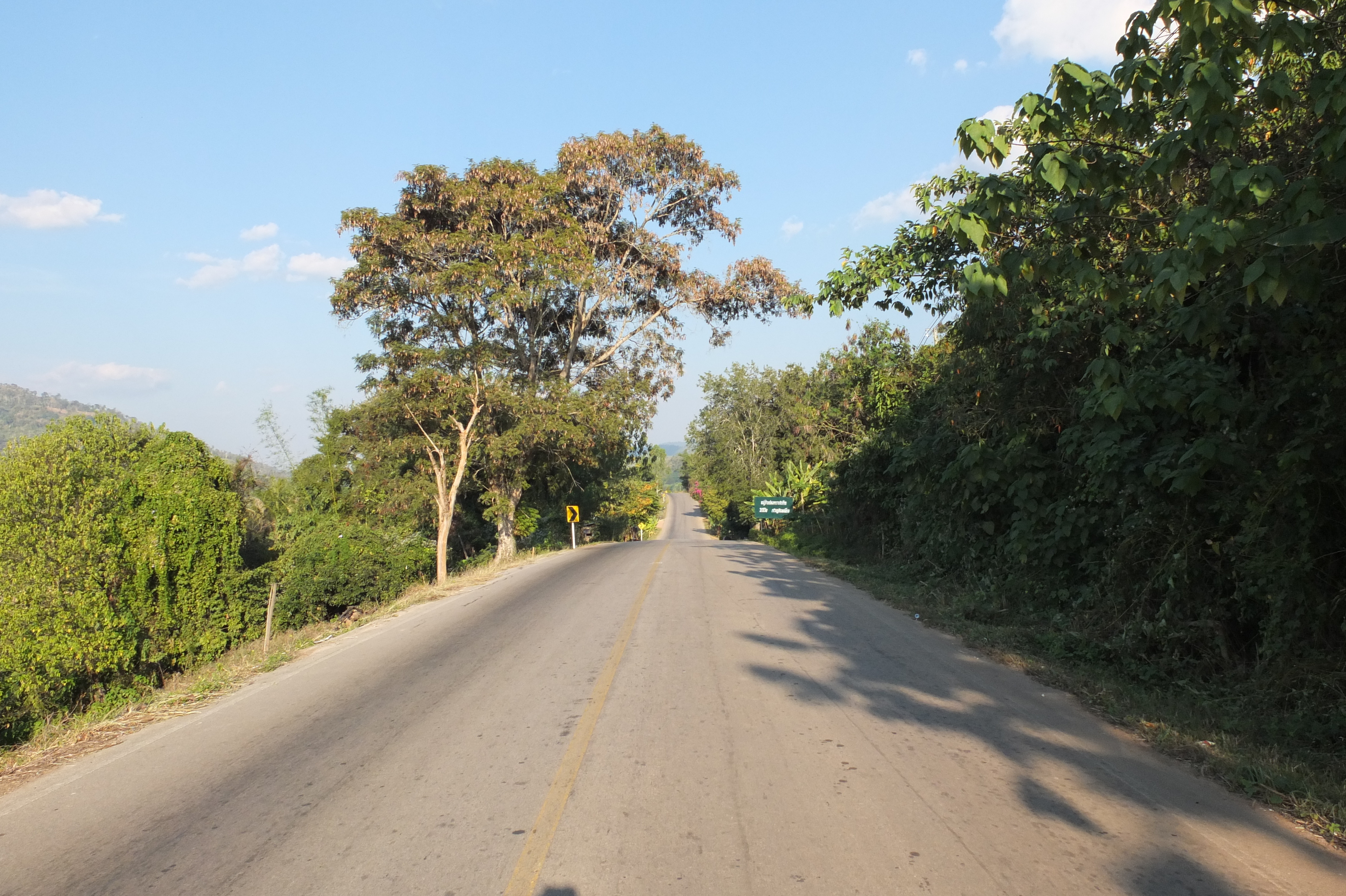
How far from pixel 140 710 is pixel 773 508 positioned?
25.7 metres

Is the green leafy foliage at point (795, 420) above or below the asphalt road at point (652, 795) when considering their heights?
above

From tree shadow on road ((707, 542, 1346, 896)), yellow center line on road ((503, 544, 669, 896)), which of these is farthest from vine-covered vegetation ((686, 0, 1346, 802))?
yellow center line on road ((503, 544, 669, 896))

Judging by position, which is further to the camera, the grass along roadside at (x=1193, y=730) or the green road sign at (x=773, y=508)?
the green road sign at (x=773, y=508)

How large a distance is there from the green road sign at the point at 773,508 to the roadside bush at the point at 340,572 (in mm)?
13305

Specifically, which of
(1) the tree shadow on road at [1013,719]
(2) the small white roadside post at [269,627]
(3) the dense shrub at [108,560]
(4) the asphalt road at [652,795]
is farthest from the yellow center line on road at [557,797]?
(3) the dense shrub at [108,560]

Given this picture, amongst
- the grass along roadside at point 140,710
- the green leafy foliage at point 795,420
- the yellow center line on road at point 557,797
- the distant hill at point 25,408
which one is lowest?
the grass along roadside at point 140,710

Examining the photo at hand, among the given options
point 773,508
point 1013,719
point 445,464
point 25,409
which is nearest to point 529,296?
point 445,464

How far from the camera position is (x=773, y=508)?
31.8m

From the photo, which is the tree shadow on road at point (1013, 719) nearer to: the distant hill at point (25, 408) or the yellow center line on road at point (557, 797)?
the yellow center line on road at point (557, 797)

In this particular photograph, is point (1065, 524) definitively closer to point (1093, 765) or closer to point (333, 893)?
point (1093, 765)

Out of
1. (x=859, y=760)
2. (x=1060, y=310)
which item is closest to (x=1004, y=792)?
(x=859, y=760)

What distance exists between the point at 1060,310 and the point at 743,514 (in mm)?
36040

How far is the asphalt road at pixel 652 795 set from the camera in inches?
151

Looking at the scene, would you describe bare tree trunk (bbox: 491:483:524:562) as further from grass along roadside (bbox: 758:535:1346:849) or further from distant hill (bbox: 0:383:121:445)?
distant hill (bbox: 0:383:121:445)
